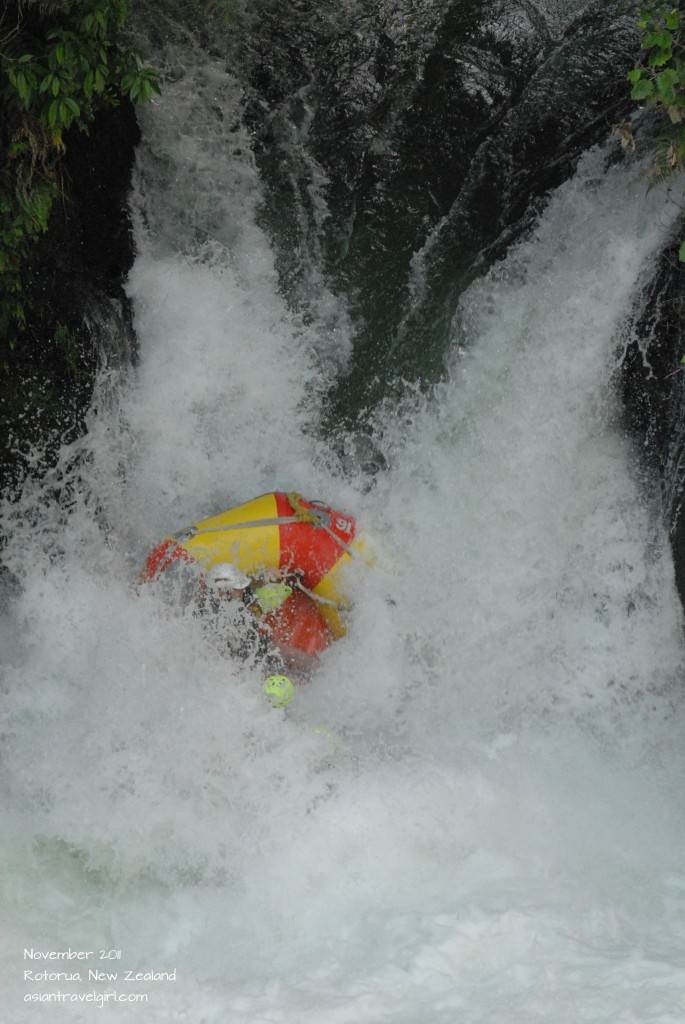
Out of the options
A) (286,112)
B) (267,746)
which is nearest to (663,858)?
(267,746)

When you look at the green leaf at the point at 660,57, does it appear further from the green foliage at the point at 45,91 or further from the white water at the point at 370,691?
the green foliage at the point at 45,91

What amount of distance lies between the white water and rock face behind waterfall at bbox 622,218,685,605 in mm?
122

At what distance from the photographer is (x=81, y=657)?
5203mm

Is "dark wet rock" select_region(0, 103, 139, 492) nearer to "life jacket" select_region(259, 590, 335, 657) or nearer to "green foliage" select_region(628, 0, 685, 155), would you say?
"life jacket" select_region(259, 590, 335, 657)

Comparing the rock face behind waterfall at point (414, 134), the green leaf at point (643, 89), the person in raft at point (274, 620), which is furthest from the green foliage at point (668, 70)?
the person in raft at point (274, 620)

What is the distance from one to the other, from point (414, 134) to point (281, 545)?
252 centimetres

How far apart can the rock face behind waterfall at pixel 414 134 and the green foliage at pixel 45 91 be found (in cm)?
125

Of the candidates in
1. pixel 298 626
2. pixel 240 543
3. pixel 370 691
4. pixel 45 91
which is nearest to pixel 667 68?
pixel 45 91

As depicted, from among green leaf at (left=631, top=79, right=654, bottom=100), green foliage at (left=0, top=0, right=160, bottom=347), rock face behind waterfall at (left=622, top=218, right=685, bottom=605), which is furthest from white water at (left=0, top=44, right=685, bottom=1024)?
green foliage at (left=0, top=0, right=160, bottom=347)

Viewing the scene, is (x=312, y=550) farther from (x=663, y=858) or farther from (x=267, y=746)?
(x=663, y=858)

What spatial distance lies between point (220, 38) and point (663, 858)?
15.8ft

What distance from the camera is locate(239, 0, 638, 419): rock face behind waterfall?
5750 millimetres

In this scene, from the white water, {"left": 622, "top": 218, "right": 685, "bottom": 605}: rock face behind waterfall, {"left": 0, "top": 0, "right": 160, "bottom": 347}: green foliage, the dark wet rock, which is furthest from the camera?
the dark wet rock

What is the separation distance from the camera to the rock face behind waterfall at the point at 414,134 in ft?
18.9
